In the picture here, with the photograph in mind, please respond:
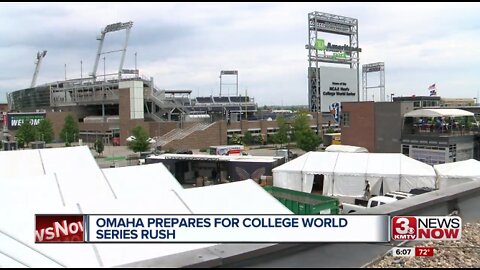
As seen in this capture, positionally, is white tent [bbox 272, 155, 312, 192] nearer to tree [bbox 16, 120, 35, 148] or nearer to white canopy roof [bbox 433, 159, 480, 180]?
white canopy roof [bbox 433, 159, 480, 180]

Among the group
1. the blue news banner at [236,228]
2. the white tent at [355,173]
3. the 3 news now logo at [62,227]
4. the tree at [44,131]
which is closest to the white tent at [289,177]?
the white tent at [355,173]

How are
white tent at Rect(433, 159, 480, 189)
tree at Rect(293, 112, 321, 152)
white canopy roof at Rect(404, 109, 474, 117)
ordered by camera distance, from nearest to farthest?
1. white tent at Rect(433, 159, 480, 189)
2. white canopy roof at Rect(404, 109, 474, 117)
3. tree at Rect(293, 112, 321, 152)

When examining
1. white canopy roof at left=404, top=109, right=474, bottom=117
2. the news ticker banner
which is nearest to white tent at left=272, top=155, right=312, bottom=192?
white canopy roof at left=404, top=109, right=474, bottom=117

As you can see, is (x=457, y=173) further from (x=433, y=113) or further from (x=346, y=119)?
(x=346, y=119)

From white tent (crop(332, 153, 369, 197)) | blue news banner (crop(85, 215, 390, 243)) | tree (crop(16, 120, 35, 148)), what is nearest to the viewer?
blue news banner (crop(85, 215, 390, 243))

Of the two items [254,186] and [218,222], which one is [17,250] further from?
[254,186]

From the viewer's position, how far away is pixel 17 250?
5.63 meters

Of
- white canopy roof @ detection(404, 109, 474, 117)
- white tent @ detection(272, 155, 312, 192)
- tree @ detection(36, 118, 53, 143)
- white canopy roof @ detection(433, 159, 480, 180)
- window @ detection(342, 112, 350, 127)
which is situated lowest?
white tent @ detection(272, 155, 312, 192)

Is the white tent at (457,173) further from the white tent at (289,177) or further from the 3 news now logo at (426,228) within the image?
the 3 news now logo at (426,228)

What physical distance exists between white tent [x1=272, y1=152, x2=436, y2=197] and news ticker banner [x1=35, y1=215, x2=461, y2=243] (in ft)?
46.3

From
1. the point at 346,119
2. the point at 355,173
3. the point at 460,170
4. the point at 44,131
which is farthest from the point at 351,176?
the point at 44,131

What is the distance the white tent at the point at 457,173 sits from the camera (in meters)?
17.7

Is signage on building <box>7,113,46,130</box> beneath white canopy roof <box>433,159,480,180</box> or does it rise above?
above

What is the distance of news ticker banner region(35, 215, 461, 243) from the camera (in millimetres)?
3957
